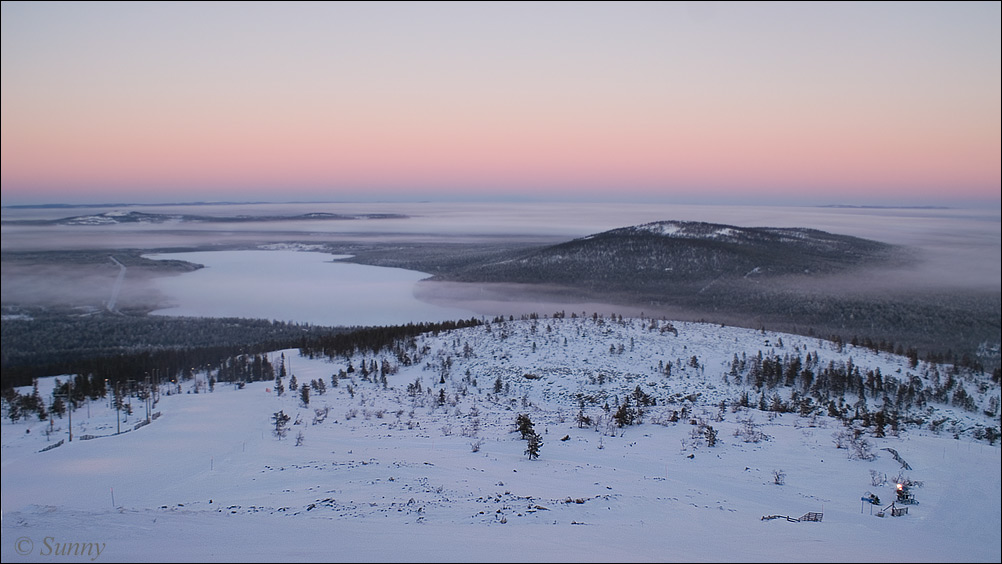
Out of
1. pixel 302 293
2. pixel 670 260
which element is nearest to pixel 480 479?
pixel 302 293

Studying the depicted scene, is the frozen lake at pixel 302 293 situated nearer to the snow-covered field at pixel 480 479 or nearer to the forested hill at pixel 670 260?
the forested hill at pixel 670 260

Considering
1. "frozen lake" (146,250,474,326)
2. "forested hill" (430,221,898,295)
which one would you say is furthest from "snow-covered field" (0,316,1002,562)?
"forested hill" (430,221,898,295)

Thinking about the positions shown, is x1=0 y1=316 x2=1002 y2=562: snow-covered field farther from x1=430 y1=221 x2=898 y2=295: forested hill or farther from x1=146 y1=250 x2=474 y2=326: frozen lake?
x1=430 y1=221 x2=898 y2=295: forested hill

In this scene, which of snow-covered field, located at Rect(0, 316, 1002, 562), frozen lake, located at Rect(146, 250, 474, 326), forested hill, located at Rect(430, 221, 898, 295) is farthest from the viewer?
forested hill, located at Rect(430, 221, 898, 295)

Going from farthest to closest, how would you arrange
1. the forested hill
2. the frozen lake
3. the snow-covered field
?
the forested hill → the frozen lake → the snow-covered field

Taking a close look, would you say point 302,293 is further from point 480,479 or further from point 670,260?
point 480,479

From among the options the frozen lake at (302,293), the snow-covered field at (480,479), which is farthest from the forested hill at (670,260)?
the snow-covered field at (480,479)

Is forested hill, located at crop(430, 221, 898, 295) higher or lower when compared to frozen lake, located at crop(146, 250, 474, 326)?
higher
